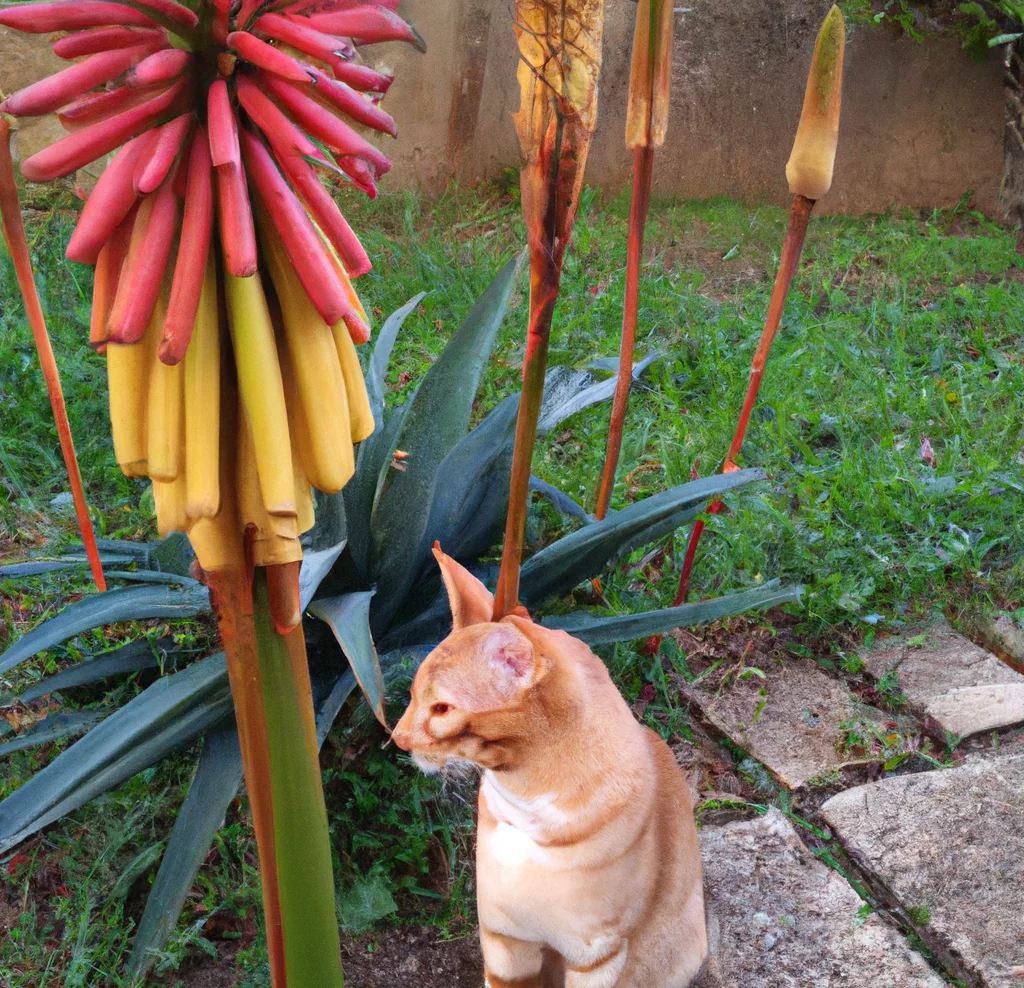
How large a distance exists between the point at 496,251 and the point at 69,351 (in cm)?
141

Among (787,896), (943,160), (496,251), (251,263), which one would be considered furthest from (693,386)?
(251,263)

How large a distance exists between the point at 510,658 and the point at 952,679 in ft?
4.25

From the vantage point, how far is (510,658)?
882 millimetres

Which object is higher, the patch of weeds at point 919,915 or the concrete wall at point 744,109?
the concrete wall at point 744,109

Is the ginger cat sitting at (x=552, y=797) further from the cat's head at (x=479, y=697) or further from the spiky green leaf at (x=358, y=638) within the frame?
the spiky green leaf at (x=358, y=638)

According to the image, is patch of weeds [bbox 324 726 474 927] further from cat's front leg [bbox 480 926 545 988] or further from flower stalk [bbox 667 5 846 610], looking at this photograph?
flower stalk [bbox 667 5 846 610]

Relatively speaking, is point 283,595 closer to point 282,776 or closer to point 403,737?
point 282,776

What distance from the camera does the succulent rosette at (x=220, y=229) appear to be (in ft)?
1.97

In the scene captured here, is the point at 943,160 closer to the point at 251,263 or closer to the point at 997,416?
the point at 997,416

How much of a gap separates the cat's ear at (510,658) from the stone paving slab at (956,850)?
0.87 meters

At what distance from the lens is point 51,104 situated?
0.59 meters

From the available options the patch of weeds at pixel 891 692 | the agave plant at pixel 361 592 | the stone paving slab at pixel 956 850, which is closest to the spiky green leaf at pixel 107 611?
the agave plant at pixel 361 592

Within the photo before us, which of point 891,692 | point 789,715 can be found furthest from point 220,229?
point 891,692

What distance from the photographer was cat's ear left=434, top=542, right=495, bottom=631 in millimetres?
946
